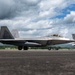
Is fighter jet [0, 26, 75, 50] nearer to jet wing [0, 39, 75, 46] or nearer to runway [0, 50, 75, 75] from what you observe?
jet wing [0, 39, 75, 46]

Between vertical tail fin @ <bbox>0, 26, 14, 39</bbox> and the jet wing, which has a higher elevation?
vertical tail fin @ <bbox>0, 26, 14, 39</bbox>

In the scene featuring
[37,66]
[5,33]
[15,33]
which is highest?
[15,33]

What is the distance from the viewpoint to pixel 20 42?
12381 cm

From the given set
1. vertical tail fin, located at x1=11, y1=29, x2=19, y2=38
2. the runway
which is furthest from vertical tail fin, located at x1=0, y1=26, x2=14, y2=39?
the runway

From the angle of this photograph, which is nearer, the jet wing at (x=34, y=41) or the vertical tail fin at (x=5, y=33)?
the jet wing at (x=34, y=41)

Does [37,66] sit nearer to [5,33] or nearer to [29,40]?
[29,40]

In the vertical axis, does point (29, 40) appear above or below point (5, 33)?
below

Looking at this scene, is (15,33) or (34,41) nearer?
(34,41)

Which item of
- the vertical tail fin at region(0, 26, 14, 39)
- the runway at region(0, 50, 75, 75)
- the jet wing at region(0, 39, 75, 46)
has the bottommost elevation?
the runway at region(0, 50, 75, 75)

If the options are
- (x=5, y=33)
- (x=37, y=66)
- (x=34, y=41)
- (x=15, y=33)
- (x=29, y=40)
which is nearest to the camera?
(x=37, y=66)

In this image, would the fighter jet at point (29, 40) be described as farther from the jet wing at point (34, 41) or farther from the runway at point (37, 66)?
the runway at point (37, 66)

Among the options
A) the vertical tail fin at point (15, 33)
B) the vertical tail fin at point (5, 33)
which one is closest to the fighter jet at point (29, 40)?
the vertical tail fin at point (5, 33)

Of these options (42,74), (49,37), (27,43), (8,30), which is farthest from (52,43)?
(42,74)

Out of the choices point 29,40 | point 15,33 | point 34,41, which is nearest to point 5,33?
point 29,40
